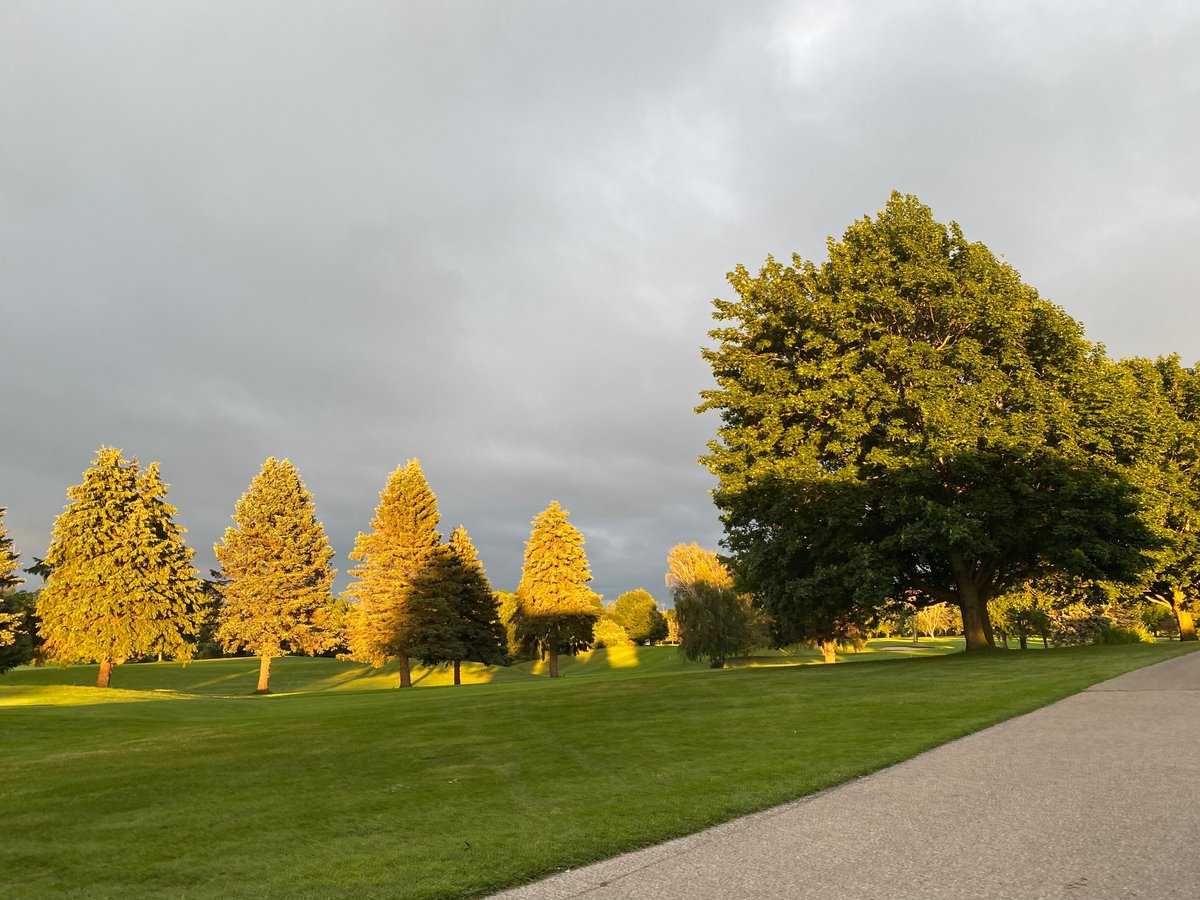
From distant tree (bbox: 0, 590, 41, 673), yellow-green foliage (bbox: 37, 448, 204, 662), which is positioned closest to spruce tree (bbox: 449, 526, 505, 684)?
yellow-green foliage (bbox: 37, 448, 204, 662)

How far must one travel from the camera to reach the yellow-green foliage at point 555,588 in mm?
56188

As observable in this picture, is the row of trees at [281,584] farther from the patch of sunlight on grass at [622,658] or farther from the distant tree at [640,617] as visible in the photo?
the distant tree at [640,617]

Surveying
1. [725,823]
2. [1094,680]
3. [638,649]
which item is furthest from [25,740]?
[638,649]

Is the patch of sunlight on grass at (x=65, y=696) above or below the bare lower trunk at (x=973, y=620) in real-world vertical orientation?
below

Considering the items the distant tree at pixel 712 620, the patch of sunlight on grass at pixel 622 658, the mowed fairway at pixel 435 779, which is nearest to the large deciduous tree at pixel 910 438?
the mowed fairway at pixel 435 779

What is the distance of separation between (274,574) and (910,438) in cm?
4276

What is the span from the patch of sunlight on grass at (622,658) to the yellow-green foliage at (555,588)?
1190 cm

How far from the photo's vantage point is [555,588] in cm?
5666

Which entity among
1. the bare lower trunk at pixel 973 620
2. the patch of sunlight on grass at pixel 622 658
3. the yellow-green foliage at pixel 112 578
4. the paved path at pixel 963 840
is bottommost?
the patch of sunlight on grass at pixel 622 658

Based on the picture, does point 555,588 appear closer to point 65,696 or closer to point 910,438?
point 65,696

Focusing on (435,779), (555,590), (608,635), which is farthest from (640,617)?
(435,779)

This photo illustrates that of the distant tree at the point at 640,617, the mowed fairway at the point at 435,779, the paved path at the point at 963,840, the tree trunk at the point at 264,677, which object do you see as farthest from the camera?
the distant tree at the point at 640,617

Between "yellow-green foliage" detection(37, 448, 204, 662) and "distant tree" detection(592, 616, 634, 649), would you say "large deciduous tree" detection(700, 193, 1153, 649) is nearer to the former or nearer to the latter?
"yellow-green foliage" detection(37, 448, 204, 662)

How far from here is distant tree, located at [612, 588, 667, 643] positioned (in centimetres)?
10169
